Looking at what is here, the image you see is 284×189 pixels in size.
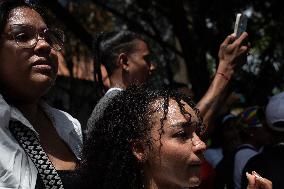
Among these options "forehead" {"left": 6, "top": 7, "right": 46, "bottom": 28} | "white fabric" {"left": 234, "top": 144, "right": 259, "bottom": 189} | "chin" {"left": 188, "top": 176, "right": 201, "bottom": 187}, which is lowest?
"white fabric" {"left": 234, "top": 144, "right": 259, "bottom": 189}

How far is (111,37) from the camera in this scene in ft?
10.5

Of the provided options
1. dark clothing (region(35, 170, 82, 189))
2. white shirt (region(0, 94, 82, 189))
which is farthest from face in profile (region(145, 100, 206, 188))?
white shirt (region(0, 94, 82, 189))

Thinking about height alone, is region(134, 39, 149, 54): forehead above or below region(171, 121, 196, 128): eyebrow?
above

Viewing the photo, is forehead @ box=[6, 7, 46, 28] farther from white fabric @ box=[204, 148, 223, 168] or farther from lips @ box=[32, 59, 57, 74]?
white fabric @ box=[204, 148, 223, 168]

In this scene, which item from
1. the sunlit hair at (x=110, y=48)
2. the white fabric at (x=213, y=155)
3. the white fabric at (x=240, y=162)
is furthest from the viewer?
the white fabric at (x=213, y=155)

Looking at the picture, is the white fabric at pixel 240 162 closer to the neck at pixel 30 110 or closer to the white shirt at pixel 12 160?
the neck at pixel 30 110

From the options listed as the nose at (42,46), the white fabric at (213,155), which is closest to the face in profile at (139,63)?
the nose at (42,46)

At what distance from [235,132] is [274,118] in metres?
2.26

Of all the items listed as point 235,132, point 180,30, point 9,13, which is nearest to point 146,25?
point 180,30

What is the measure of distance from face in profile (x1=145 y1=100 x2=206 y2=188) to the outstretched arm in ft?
3.07

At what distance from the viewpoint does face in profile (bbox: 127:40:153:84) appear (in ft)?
9.87

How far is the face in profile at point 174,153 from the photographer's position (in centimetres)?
189

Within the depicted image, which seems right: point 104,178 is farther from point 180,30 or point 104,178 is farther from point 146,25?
point 146,25

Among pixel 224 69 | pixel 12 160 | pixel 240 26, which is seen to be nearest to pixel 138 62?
pixel 224 69
